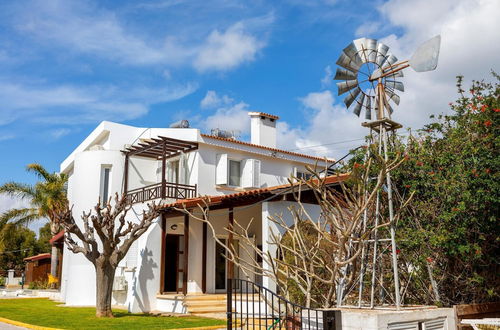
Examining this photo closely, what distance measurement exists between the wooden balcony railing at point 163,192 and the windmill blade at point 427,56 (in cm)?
1258

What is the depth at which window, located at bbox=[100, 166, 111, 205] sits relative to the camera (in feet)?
74.4

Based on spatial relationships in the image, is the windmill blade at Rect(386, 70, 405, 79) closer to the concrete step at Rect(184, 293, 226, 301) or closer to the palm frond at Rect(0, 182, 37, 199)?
the concrete step at Rect(184, 293, 226, 301)

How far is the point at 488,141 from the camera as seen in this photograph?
9.16 metres

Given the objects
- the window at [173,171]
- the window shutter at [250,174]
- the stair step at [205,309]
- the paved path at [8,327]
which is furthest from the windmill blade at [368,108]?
the window at [173,171]

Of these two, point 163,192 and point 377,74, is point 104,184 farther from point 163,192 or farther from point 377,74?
point 377,74

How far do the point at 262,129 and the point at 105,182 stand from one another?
8533mm

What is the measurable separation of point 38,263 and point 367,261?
38.3m

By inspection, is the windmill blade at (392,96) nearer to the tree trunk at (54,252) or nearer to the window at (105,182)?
the window at (105,182)

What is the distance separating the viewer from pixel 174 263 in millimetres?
20812

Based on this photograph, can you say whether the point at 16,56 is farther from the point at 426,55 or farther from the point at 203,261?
the point at 426,55

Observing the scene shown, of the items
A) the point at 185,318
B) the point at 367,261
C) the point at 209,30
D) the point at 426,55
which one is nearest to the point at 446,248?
the point at 367,261

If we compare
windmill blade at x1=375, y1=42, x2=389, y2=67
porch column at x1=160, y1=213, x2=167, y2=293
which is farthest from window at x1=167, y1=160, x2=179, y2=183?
windmill blade at x1=375, y1=42, x2=389, y2=67

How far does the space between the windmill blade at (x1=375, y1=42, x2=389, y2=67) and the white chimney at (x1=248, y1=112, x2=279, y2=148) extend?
16.5 metres

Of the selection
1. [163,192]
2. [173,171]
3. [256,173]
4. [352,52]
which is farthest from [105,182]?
[352,52]
